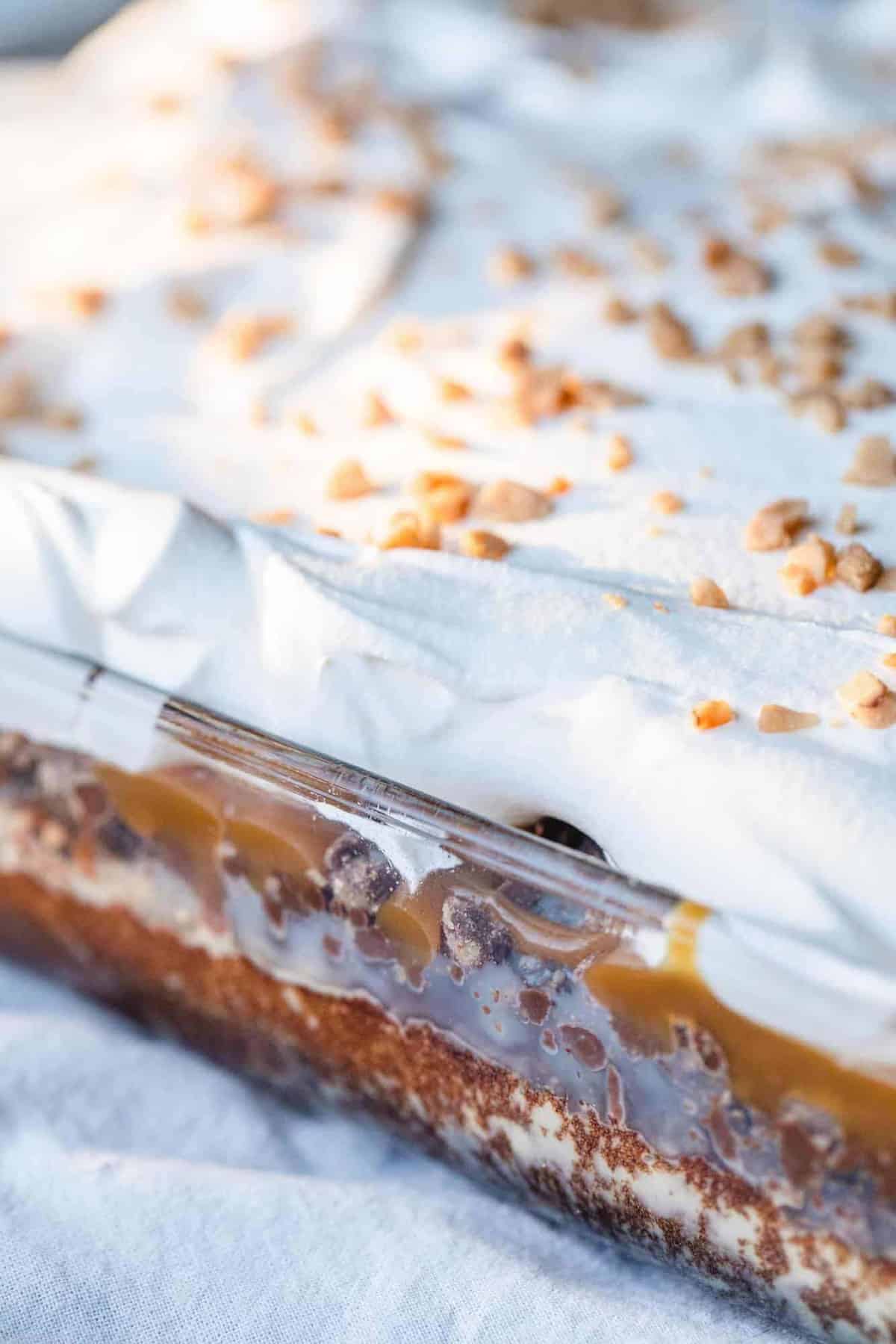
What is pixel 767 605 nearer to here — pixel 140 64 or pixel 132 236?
pixel 132 236

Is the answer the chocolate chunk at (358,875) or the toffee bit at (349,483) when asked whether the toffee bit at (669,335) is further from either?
the chocolate chunk at (358,875)

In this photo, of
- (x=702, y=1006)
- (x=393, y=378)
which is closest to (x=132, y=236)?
(x=393, y=378)

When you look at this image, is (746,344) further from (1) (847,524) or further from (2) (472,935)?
(2) (472,935)

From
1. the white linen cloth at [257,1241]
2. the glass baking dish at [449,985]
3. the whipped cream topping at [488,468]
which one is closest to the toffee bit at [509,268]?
the whipped cream topping at [488,468]

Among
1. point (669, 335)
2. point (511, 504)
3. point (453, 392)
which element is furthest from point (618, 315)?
point (511, 504)

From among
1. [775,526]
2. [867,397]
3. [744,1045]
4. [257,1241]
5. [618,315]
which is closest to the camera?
[744,1045]

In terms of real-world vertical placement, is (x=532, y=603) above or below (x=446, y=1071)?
above
